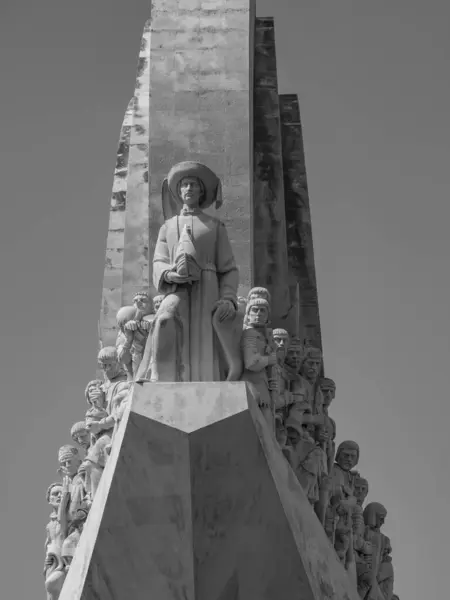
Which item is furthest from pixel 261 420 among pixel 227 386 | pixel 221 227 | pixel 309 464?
pixel 309 464

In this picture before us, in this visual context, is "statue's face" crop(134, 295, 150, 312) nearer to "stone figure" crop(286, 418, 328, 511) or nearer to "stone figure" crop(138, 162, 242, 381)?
"stone figure" crop(138, 162, 242, 381)

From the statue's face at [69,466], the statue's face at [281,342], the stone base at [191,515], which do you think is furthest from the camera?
the statue's face at [69,466]

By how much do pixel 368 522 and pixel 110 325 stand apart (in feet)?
13.1

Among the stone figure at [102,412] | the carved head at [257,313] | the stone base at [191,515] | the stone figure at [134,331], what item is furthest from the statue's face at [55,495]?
the stone base at [191,515]

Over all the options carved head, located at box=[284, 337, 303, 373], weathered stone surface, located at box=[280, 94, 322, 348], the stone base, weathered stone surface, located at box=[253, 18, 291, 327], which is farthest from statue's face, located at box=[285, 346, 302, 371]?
the stone base

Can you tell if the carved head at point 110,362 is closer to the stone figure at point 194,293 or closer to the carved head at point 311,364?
the stone figure at point 194,293

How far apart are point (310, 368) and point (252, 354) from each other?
163 inches

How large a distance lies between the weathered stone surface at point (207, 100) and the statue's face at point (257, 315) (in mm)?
1935

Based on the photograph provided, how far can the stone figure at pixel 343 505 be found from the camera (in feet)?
62.6

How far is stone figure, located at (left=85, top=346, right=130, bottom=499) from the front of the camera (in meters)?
17.2

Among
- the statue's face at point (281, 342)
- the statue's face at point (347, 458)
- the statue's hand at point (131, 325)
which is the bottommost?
the statue's hand at point (131, 325)

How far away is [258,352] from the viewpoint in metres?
15.4

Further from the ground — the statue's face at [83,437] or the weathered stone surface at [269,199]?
the weathered stone surface at [269,199]

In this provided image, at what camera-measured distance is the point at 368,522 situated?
20.8m
